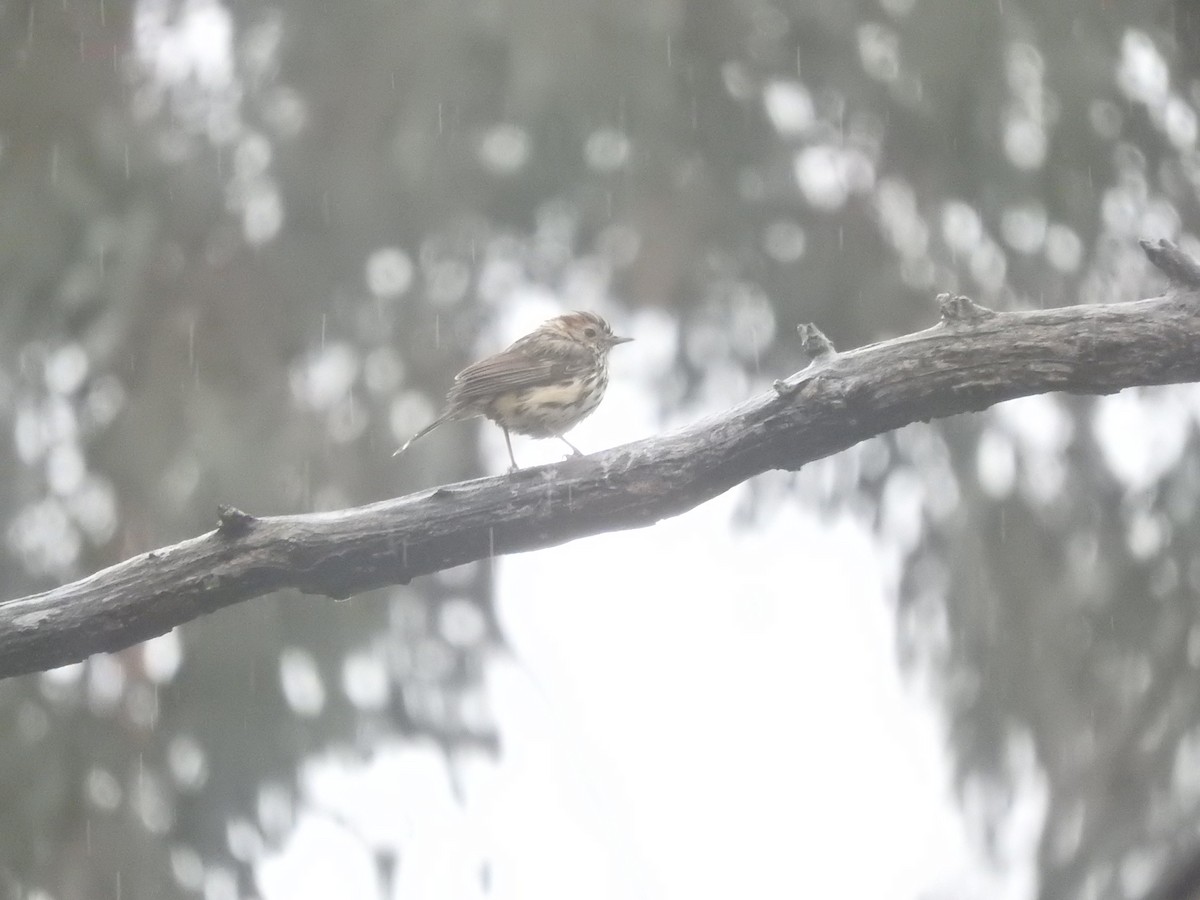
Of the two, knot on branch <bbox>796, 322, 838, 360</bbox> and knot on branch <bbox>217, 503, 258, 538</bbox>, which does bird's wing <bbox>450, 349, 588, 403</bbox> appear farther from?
knot on branch <bbox>796, 322, 838, 360</bbox>

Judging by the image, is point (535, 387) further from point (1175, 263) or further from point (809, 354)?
point (1175, 263)

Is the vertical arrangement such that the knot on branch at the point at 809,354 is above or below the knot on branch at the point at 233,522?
above

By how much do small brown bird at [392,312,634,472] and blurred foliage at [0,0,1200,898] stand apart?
4.49ft

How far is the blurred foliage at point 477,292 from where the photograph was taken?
5.43m

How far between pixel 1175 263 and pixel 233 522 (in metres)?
2.11

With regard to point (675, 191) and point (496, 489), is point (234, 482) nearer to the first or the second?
point (675, 191)

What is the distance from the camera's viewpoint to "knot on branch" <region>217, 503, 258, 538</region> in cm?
303

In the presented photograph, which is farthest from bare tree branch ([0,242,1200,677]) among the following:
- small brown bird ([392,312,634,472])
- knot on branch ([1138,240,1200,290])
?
small brown bird ([392,312,634,472])

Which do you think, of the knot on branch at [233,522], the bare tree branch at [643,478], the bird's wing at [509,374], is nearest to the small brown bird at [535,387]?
the bird's wing at [509,374]

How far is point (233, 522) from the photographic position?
3.07m

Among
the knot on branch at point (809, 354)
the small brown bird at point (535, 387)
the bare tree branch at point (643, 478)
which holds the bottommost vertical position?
the bare tree branch at point (643, 478)

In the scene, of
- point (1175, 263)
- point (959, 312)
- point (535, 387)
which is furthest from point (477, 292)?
point (1175, 263)

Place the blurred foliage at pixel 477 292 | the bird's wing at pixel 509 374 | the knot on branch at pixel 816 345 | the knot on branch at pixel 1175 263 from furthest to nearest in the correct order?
the blurred foliage at pixel 477 292 → the bird's wing at pixel 509 374 → the knot on branch at pixel 816 345 → the knot on branch at pixel 1175 263

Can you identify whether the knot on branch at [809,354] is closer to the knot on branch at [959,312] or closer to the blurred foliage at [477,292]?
the knot on branch at [959,312]
